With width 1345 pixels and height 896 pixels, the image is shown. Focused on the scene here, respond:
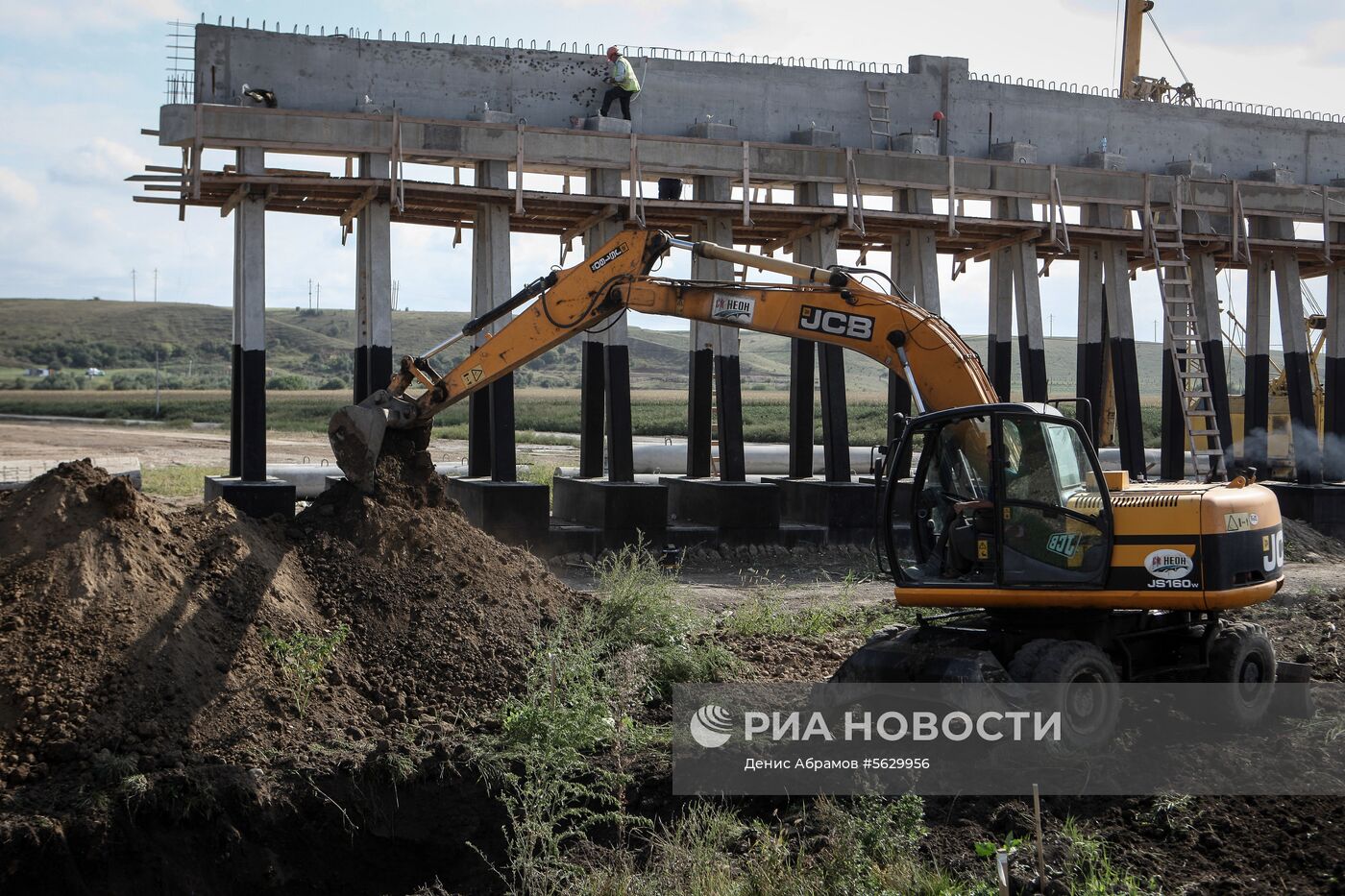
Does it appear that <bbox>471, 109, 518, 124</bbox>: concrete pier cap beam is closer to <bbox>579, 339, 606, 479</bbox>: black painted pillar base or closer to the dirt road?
<bbox>579, 339, 606, 479</bbox>: black painted pillar base

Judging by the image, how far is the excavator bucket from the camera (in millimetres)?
11469

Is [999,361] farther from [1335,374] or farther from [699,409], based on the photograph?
[1335,374]

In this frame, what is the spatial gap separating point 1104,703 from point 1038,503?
143 centimetres

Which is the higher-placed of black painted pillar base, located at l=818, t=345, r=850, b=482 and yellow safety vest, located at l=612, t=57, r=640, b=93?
yellow safety vest, located at l=612, t=57, r=640, b=93

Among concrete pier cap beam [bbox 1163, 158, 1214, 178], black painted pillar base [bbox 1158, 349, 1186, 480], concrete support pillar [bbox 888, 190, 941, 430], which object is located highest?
concrete pier cap beam [bbox 1163, 158, 1214, 178]

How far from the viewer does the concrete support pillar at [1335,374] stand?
24.0 metres

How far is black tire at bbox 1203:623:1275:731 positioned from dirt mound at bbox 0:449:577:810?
207 inches

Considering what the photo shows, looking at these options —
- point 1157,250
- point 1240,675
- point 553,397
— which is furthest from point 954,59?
point 553,397

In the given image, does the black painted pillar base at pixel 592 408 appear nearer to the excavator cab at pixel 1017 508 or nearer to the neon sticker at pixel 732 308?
the neon sticker at pixel 732 308

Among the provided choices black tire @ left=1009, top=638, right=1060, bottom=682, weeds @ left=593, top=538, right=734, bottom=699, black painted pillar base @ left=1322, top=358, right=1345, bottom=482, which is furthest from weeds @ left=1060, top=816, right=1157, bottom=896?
black painted pillar base @ left=1322, top=358, right=1345, bottom=482

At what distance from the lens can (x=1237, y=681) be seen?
9.86 m

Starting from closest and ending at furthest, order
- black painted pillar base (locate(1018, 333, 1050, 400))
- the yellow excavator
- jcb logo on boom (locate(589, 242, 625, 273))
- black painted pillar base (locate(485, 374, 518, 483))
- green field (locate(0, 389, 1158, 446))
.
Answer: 1. the yellow excavator
2. jcb logo on boom (locate(589, 242, 625, 273))
3. black painted pillar base (locate(485, 374, 518, 483))
4. black painted pillar base (locate(1018, 333, 1050, 400))
5. green field (locate(0, 389, 1158, 446))

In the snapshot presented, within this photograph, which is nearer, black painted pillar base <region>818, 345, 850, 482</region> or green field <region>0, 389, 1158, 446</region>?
black painted pillar base <region>818, 345, 850, 482</region>

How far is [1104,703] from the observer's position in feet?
29.7
